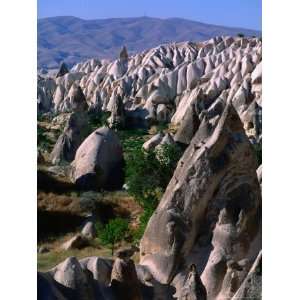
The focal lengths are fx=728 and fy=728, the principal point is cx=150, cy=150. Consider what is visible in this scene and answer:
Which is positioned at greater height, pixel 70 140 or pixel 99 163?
pixel 70 140

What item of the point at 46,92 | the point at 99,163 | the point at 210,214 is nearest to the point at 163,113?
the point at 46,92

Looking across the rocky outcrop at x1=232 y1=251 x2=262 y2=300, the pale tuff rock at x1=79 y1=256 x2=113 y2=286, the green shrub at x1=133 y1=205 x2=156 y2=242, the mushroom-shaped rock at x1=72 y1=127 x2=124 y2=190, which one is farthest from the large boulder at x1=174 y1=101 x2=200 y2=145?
the rocky outcrop at x1=232 y1=251 x2=262 y2=300

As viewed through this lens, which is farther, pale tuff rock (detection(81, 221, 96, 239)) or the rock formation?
pale tuff rock (detection(81, 221, 96, 239))

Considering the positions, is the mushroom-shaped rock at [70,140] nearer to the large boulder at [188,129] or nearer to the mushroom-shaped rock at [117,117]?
the large boulder at [188,129]

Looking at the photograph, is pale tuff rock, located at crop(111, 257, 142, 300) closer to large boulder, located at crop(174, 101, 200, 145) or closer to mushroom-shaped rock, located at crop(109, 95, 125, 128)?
large boulder, located at crop(174, 101, 200, 145)

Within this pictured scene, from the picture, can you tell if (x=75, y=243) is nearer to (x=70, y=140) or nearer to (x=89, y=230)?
(x=89, y=230)
